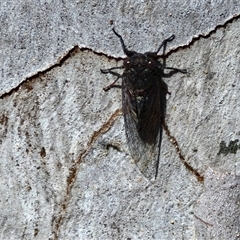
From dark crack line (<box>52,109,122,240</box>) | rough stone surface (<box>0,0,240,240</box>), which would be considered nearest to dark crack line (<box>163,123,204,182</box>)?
rough stone surface (<box>0,0,240,240</box>)

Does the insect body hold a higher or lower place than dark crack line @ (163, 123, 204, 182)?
higher

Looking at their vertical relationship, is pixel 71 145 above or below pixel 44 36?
below

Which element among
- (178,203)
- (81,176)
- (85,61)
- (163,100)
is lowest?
(178,203)

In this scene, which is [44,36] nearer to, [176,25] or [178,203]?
[176,25]

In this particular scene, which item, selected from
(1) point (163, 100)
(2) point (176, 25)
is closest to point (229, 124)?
(1) point (163, 100)

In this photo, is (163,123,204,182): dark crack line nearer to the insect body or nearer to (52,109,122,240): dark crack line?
the insect body
